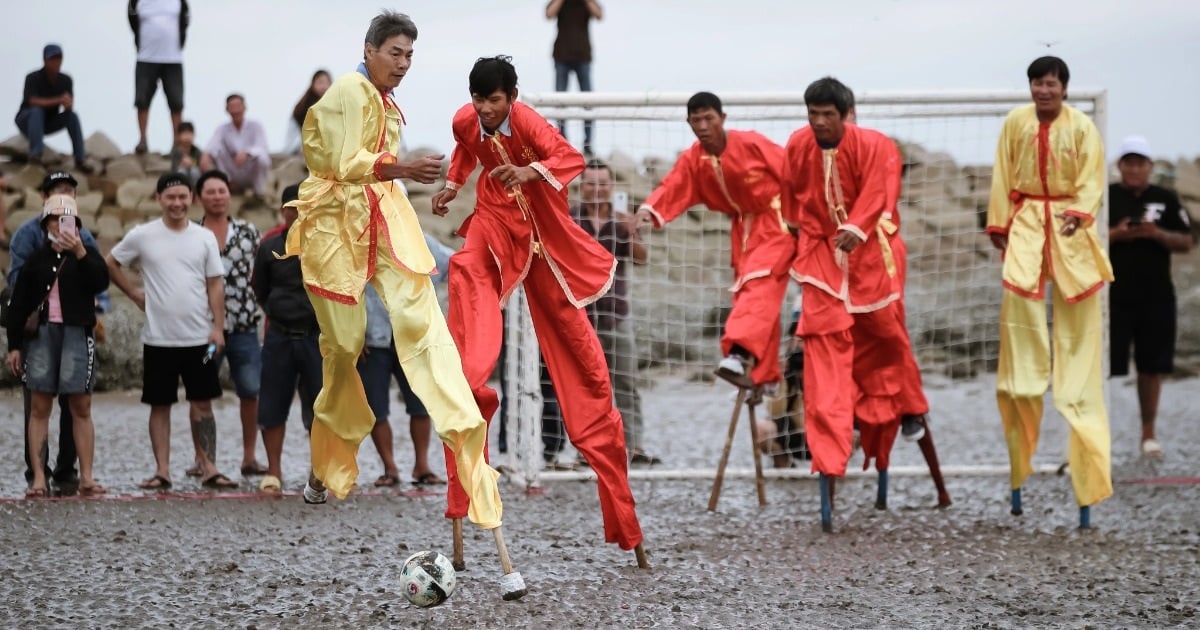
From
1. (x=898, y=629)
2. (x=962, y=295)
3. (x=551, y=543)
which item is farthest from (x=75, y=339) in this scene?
(x=962, y=295)

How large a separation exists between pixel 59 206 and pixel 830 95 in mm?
4278

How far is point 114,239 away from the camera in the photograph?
16594 mm

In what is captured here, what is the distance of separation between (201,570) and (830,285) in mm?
3530

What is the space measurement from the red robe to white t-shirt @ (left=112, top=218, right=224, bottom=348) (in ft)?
9.12

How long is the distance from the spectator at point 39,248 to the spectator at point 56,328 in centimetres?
7

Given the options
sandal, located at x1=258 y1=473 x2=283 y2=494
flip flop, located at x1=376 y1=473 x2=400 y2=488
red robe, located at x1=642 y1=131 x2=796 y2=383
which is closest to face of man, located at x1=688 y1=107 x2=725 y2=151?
red robe, located at x1=642 y1=131 x2=796 y2=383

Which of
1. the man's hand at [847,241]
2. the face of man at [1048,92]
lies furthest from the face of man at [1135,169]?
the man's hand at [847,241]

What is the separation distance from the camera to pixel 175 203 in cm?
942

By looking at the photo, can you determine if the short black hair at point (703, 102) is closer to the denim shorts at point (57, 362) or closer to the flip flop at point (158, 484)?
the denim shorts at point (57, 362)

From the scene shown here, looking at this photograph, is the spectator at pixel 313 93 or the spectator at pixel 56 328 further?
the spectator at pixel 313 93

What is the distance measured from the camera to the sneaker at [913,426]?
9008 mm

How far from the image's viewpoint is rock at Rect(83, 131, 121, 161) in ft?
58.5

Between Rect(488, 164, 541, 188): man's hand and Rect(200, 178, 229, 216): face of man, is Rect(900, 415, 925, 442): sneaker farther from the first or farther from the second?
Rect(200, 178, 229, 216): face of man

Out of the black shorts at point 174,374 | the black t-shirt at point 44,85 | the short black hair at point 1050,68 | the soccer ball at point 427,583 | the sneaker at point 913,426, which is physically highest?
the black t-shirt at point 44,85
